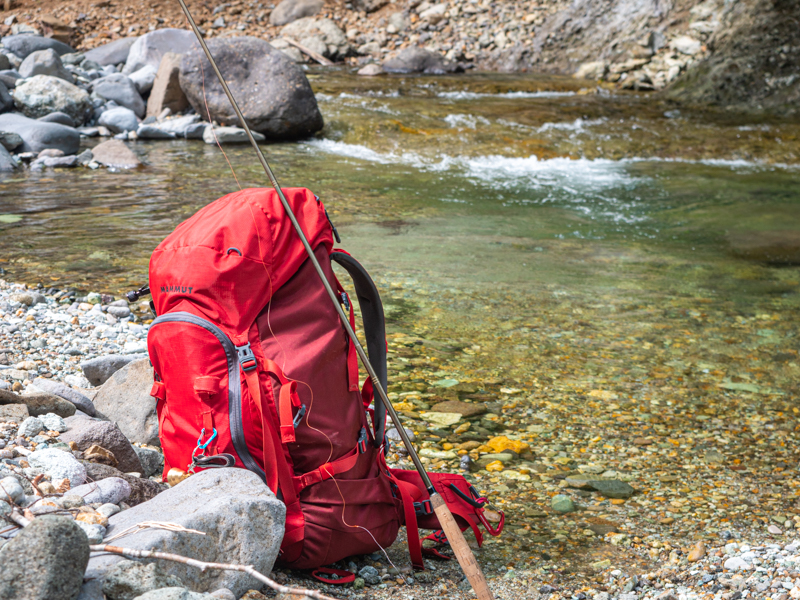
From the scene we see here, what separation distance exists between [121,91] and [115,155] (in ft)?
9.35

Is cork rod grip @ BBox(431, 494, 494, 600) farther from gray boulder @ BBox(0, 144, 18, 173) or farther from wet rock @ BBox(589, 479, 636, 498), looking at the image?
gray boulder @ BBox(0, 144, 18, 173)

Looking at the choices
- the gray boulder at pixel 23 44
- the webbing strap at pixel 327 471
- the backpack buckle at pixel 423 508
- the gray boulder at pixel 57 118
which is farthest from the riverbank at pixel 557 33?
the webbing strap at pixel 327 471

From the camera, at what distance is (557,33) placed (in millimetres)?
19359

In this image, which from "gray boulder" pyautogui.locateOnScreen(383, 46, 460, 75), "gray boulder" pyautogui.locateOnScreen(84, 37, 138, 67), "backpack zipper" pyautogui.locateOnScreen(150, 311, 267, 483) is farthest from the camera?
"gray boulder" pyautogui.locateOnScreen(383, 46, 460, 75)

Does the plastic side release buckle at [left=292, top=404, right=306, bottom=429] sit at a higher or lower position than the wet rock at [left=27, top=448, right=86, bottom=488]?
higher

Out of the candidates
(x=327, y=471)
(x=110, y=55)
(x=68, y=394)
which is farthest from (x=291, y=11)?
(x=327, y=471)

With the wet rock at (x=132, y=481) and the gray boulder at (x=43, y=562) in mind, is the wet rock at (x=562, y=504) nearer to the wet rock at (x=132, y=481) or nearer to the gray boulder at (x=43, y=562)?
the wet rock at (x=132, y=481)

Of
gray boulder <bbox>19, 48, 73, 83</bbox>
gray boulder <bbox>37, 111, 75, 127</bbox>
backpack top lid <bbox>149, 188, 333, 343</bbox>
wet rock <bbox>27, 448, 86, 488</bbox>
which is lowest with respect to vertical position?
wet rock <bbox>27, 448, 86, 488</bbox>

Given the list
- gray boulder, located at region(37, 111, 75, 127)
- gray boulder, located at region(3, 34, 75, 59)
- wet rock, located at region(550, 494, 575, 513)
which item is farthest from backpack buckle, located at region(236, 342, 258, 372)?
gray boulder, located at region(3, 34, 75, 59)

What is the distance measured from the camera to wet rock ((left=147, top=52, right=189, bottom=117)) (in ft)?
35.3

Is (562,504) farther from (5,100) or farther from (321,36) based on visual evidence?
(321,36)

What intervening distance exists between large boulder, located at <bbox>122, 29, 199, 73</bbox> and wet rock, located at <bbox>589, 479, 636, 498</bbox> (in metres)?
11.9

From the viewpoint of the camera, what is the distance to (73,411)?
2.41 metres

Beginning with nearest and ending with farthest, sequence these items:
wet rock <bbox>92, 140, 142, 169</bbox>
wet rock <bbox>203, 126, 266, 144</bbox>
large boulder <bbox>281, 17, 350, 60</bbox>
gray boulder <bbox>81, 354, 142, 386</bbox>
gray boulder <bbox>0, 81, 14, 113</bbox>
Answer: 1. gray boulder <bbox>81, 354, 142, 386</bbox>
2. wet rock <bbox>92, 140, 142, 169</bbox>
3. gray boulder <bbox>0, 81, 14, 113</bbox>
4. wet rock <bbox>203, 126, 266, 144</bbox>
5. large boulder <bbox>281, 17, 350, 60</bbox>
